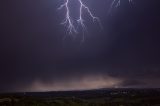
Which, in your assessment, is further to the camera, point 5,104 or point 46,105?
point 46,105

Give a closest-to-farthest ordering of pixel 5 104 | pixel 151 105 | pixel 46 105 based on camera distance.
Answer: pixel 5 104 → pixel 46 105 → pixel 151 105

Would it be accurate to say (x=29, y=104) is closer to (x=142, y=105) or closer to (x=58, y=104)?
(x=58, y=104)

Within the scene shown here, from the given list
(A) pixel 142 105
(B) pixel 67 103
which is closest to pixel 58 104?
(B) pixel 67 103

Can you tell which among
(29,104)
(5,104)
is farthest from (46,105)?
(5,104)

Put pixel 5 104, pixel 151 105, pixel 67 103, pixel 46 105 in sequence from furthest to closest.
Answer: pixel 151 105
pixel 67 103
pixel 46 105
pixel 5 104

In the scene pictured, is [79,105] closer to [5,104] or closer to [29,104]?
[29,104]

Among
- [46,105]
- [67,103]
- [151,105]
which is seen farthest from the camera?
[151,105]

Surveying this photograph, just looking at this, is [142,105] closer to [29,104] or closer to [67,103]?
[67,103]

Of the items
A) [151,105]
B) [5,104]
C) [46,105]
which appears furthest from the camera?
[151,105]

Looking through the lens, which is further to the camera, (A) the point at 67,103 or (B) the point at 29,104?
(A) the point at 67,103
